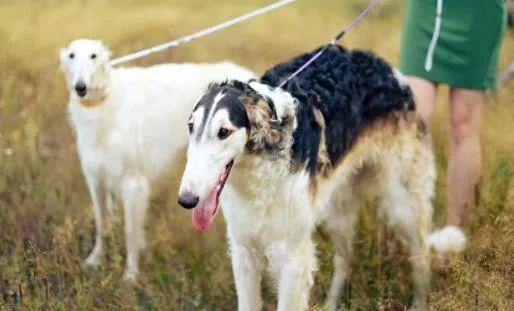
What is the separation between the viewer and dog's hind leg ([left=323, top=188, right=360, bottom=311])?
14.4ft

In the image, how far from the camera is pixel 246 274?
368cm

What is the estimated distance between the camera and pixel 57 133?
611cm

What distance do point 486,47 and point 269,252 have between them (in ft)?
5.69

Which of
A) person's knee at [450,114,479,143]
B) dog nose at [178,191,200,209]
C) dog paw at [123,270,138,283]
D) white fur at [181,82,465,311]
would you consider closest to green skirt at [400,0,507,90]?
person's knee at [450,114,479,143]

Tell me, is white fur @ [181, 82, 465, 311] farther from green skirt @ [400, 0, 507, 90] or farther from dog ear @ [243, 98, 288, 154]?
green skirt @ [400, 0, 507, 90]

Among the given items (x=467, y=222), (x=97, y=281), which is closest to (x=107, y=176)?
(x=97, y=281)

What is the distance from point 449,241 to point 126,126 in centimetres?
198

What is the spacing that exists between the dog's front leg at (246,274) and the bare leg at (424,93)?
4.51 ft

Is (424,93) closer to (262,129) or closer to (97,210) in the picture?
(262,129)

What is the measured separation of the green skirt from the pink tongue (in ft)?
5.43

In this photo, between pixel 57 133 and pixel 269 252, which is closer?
pixel 269 252

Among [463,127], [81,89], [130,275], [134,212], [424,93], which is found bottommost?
[130,275]

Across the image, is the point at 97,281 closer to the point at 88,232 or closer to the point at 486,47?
the point at 88,232

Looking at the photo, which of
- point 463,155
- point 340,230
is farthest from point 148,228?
point 463,155
